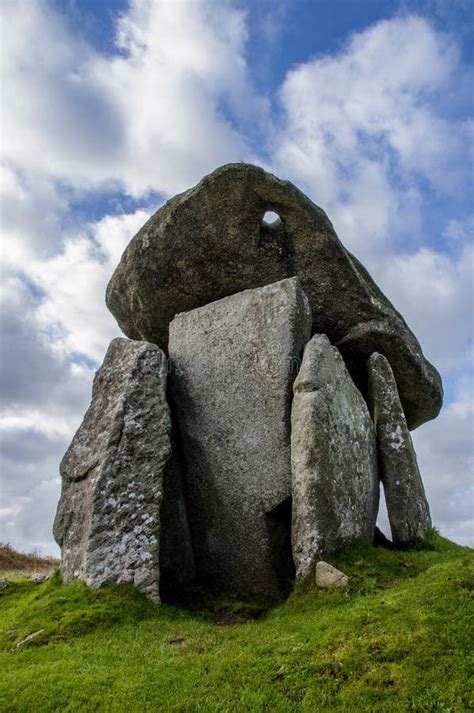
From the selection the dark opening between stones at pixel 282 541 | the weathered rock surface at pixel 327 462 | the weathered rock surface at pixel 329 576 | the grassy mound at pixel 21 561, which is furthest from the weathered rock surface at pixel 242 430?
the grassy mound at pixel 21 561

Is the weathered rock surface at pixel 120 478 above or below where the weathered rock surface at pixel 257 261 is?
below

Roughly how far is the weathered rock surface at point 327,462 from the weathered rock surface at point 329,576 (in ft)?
1.15

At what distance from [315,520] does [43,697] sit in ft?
17.4

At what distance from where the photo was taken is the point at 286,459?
12.9 meters

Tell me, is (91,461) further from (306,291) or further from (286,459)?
(306,291)

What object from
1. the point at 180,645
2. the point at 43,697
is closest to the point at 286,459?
the point at 180,645

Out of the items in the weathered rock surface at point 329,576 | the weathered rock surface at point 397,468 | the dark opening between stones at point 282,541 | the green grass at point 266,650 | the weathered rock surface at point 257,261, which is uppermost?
the weathered rock surface at point 257,261

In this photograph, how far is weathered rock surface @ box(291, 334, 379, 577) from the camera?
11570mm

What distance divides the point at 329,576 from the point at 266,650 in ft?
7.84

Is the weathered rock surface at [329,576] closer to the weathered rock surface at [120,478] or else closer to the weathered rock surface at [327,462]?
the weathered rock surface at [327,462]

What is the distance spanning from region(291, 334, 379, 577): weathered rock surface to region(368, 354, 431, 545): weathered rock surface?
1.31 feet

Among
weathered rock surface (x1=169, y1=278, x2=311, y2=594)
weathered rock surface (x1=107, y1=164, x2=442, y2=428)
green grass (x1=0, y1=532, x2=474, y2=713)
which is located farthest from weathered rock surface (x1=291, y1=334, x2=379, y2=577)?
weathered rock surface (x1=107, y1=164, x2=442, y2=428)

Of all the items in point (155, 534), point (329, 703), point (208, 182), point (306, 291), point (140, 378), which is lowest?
point (329, 703)

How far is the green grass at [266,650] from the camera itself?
749 cm
